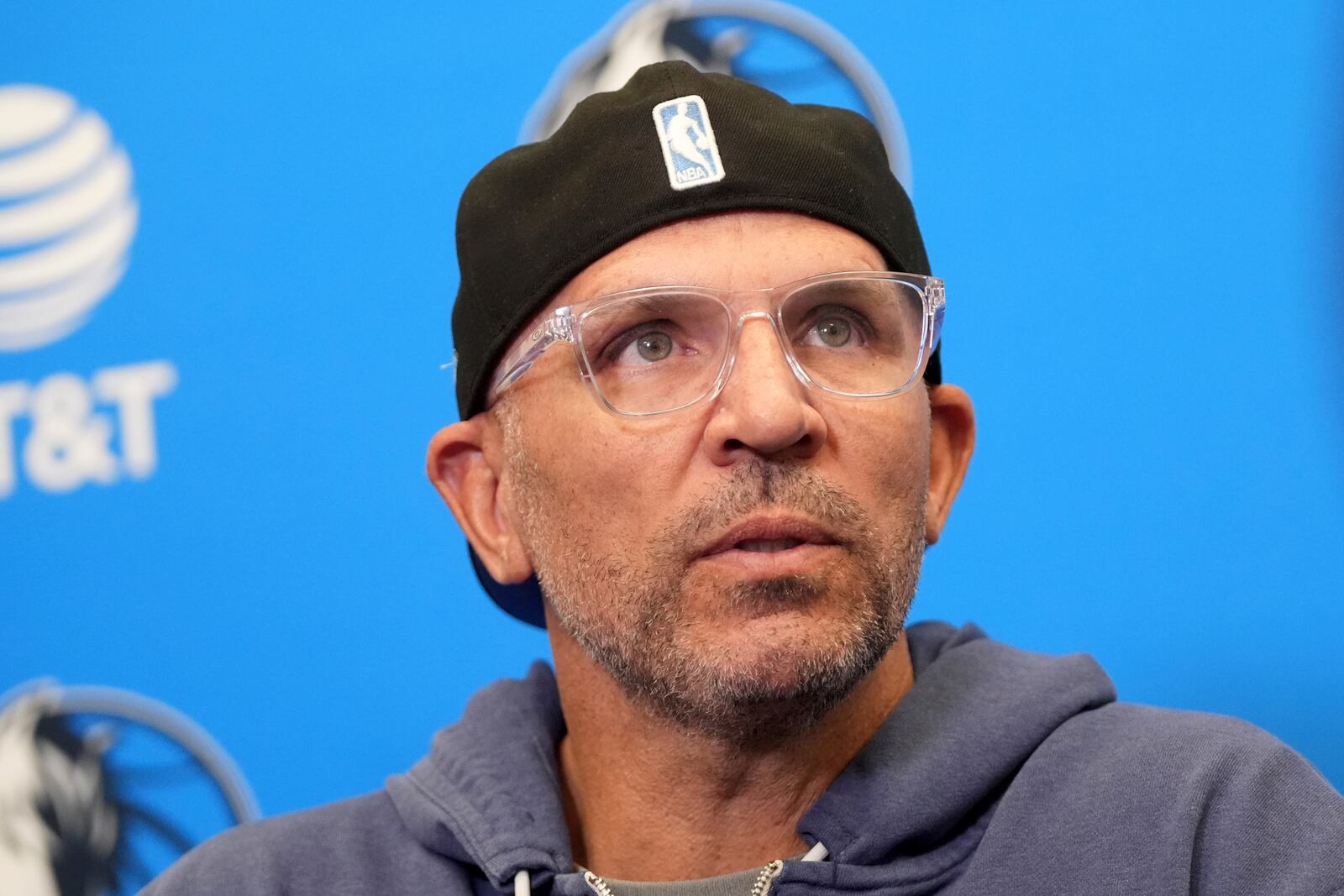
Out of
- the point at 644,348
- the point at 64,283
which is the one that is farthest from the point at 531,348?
the point at 64,283

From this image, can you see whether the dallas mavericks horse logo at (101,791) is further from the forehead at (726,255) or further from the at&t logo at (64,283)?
the forehead at (726,255)

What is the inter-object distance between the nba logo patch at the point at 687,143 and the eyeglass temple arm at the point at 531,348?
173mm

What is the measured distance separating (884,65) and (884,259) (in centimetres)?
53

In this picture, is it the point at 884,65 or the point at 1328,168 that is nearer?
the point at 1328,168

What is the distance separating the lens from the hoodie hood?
145 cm

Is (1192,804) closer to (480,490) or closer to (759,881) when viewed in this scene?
(759,881)

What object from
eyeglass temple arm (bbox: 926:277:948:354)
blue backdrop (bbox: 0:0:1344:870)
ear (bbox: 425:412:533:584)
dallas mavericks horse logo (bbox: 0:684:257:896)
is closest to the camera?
eyeglass temple arm (bbox: 926:277:948:354)

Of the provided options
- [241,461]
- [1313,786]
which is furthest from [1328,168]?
[241,461]

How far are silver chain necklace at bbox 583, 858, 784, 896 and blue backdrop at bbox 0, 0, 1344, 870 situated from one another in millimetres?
630

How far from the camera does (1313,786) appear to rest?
1.38 meters

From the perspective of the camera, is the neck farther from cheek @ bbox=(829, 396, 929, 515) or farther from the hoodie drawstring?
cheek @ bbox=(829, 396, 929, 515)

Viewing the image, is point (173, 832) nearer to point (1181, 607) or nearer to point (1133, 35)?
point (1181, 607)

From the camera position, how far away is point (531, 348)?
1.54 m

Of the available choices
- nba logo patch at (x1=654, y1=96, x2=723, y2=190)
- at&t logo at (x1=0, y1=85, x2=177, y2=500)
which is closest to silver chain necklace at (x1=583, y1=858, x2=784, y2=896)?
nba logo patch at (x1=654, y1=96, x2=723, y2=190)
